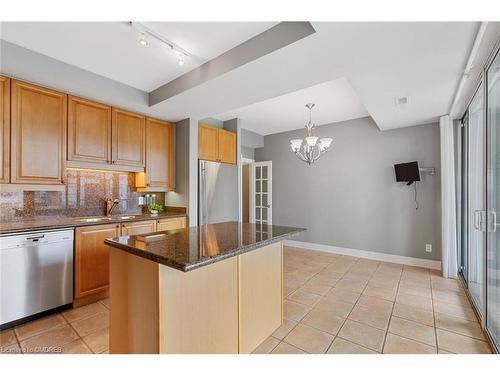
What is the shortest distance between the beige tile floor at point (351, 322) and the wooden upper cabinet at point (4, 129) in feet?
4.82

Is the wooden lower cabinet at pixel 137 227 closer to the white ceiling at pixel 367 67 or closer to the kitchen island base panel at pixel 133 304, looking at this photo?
the kitchen island base panel at pixel 133 304

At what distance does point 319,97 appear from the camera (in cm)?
347

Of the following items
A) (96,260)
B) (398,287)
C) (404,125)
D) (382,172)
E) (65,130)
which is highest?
(404,125)

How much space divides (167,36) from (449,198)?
13.6 feet

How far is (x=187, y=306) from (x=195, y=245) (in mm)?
354

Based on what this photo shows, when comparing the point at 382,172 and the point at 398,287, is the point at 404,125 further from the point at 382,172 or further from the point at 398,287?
the point at 398,287

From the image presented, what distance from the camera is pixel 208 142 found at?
395 centimetres

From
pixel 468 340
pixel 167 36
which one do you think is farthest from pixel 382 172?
pixel 167 36

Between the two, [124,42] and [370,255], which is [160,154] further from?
[370,255]

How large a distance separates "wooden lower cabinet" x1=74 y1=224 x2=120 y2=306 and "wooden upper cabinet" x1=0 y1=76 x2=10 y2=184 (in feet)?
2.70

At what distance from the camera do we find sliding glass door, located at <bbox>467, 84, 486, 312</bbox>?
8.22 ft

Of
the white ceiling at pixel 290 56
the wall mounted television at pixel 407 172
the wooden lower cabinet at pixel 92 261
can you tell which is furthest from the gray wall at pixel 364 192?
the wooden lower cabinet at pixel 92 261

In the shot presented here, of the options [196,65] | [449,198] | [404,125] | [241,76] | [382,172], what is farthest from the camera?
[382,172]

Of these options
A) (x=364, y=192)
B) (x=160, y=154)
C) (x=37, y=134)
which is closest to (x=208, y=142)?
(x=160, y=154)
